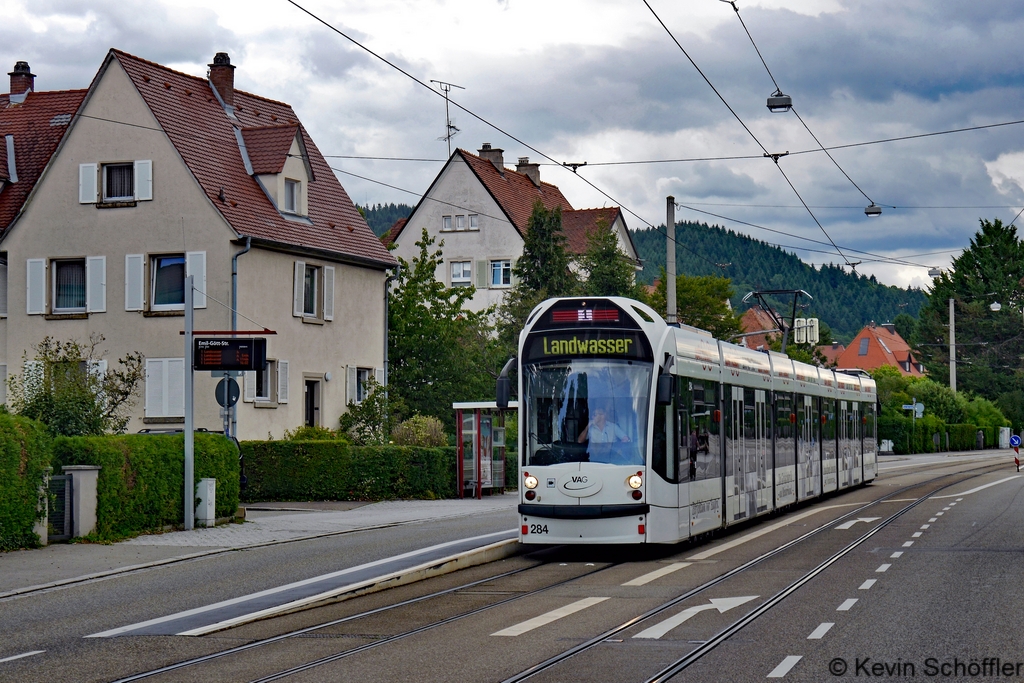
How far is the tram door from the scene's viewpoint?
26.7 metres

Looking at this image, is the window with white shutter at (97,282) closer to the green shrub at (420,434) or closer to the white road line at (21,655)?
the green shrub at (420,434)

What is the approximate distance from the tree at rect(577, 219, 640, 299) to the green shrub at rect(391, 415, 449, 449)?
59.2 feet

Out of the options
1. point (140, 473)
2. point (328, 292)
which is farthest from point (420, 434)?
point (140, 473)

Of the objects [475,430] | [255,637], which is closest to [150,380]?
[475,430]

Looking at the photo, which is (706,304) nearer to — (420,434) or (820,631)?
(420,434)

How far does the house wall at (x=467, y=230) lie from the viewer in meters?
65.9

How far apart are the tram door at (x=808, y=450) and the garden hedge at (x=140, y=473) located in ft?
35.7

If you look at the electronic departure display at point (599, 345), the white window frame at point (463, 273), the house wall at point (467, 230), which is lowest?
the electronic departure display at point (599, 345)

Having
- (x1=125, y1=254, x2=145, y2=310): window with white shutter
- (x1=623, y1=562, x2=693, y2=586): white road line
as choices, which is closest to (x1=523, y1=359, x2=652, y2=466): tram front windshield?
(x1=623, y1=562, x2=693, y2=586): white road line

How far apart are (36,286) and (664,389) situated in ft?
83.1

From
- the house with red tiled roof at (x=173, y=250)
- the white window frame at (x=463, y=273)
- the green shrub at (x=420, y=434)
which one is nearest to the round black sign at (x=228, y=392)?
the green shrub at (x=420, y=434)

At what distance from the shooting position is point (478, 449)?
A: 32.2 metres

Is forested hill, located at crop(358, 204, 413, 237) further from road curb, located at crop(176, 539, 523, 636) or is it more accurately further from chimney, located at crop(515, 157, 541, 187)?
road curb, located at crop(176, 539, 523, 636)

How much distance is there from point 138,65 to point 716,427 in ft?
78.1
